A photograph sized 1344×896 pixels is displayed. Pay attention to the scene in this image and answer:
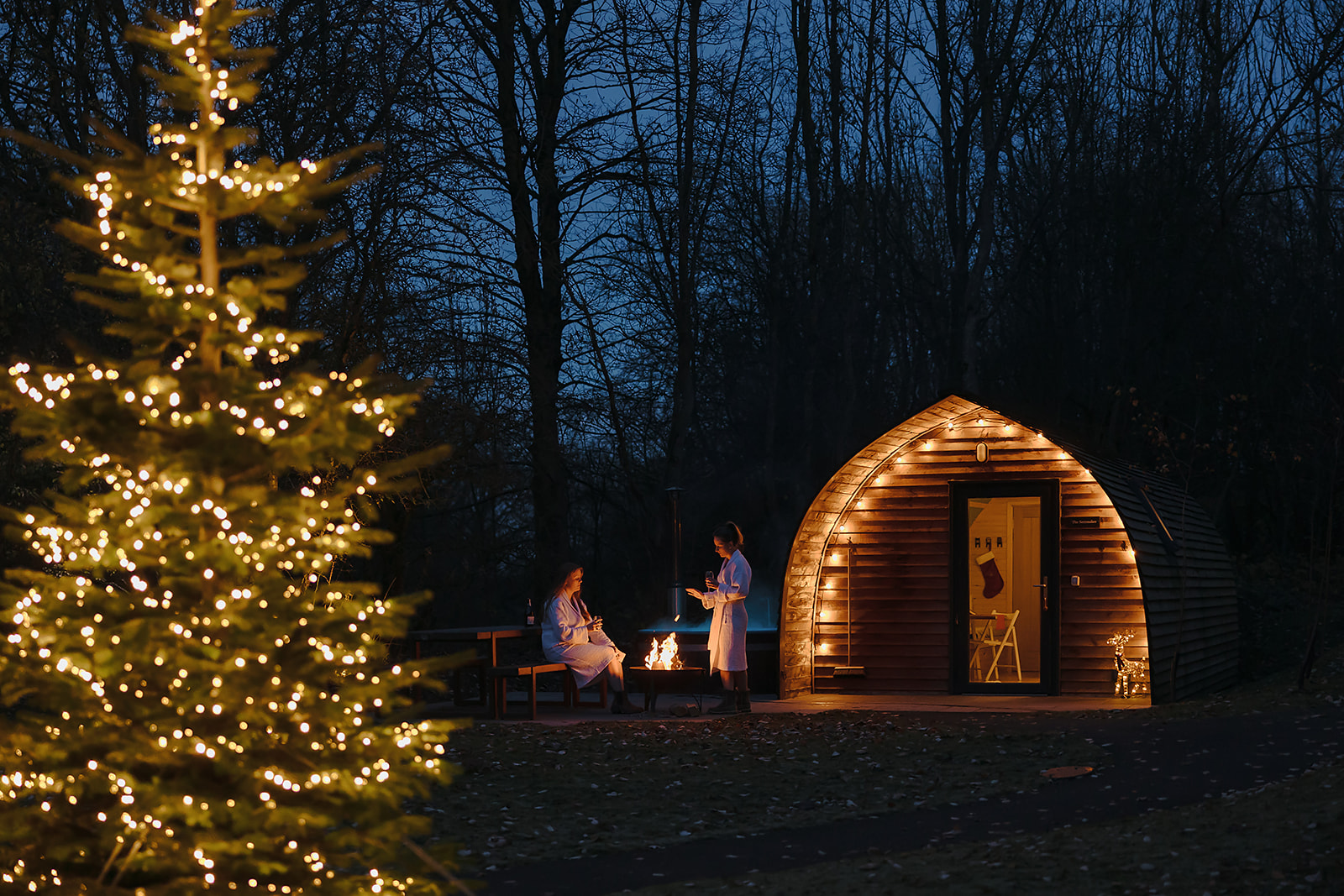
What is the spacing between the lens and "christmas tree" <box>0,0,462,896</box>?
12.6 ft

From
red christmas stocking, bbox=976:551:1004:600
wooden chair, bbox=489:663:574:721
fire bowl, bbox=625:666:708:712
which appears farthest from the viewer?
red christmas stocking, bbox=976:551:1004:600

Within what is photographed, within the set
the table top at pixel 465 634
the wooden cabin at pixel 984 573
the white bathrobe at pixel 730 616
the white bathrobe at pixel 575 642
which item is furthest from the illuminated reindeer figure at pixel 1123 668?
the table top at pixel 465 634

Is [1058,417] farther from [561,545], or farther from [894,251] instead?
[561,545]

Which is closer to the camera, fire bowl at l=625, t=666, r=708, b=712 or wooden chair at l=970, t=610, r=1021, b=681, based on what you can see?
fire bowl at l=625, t=666, r=708, b=712

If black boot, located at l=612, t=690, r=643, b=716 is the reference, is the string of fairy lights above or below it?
above

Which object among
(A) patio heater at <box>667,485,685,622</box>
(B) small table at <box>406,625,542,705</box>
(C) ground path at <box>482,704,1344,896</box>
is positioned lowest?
(C) ground path at <box>482,704,1344,896</box>

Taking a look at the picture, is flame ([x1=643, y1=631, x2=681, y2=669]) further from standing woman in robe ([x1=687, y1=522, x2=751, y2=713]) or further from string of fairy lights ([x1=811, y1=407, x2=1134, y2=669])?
string of fairy lights ([x1=811, y1=407, x2=1134, y2=669])

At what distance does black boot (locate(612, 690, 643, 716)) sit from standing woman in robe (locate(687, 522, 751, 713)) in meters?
0.74

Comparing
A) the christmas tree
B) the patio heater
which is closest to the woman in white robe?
the patio heater

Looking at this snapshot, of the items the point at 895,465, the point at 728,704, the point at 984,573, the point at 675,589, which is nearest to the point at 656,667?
the point at 728,704

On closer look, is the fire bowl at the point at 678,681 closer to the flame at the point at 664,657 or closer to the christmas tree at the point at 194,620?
the flame at the point at 664,657

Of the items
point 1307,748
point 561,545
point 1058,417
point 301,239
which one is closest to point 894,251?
point 1058,417

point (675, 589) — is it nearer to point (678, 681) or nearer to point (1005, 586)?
point (678, 681)

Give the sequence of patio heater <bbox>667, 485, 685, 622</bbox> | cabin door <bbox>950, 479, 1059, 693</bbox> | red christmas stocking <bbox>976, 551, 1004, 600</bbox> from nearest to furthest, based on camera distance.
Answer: cabin door <bbox>950, 479, 1059, 693</bbox> < patio heater <bbox>667, 485, 685, 622</bbox> < red christmas stocking <bbox>976, 551, 1004, 600</bbox>
